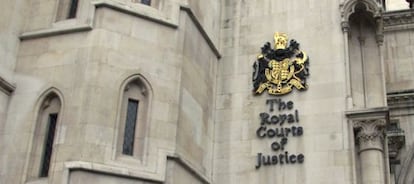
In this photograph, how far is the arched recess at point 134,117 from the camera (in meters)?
16.4

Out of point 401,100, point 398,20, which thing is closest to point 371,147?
point 401,100

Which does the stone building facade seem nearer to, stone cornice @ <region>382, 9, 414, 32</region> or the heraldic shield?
the heraldic shield

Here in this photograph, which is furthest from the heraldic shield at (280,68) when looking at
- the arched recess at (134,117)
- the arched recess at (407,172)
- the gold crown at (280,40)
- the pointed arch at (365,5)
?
the arched recess at (407,172)

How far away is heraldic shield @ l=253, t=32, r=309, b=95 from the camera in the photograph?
1984cm

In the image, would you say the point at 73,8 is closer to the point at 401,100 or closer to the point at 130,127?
the point at 130,127

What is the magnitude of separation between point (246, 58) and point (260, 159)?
3659 millimetres

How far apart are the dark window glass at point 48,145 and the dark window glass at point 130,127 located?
1864 mm

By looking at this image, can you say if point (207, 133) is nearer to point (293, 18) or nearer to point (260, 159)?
point (260, 159)

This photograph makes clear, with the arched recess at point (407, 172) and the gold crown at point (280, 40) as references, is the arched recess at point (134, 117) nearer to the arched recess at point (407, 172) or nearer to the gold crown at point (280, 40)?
the gold crown at point (280, 40)

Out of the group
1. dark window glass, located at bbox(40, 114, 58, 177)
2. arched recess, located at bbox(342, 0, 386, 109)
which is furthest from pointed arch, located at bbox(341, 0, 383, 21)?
dark window glass, located at bbox(40, 114, 58, 177)

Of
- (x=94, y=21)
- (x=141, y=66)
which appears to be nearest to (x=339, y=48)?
(x=141, y=66)

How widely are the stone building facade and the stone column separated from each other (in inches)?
1.3

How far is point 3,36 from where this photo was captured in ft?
56.3

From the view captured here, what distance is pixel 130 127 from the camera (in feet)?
54.9
